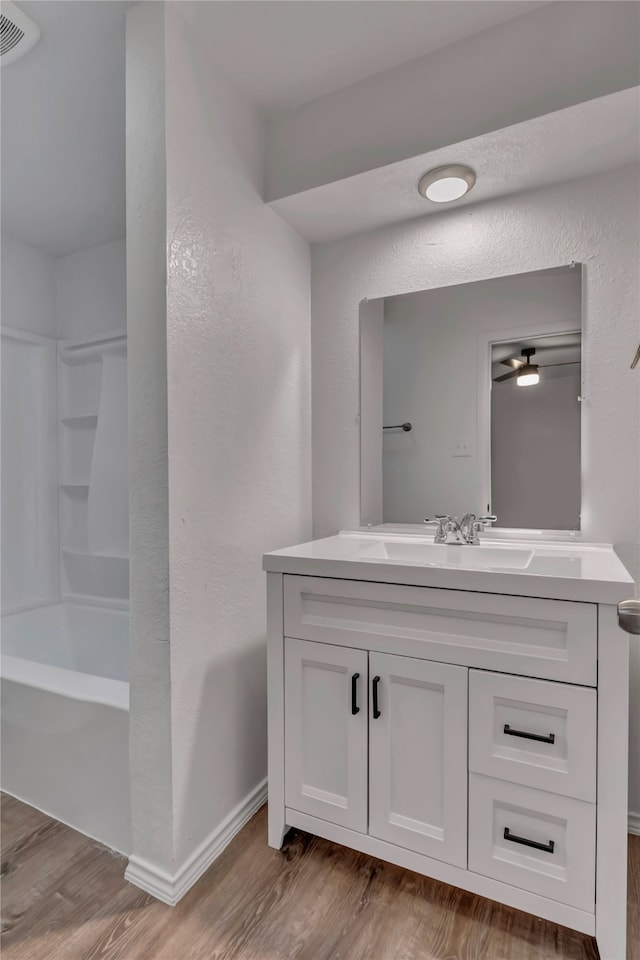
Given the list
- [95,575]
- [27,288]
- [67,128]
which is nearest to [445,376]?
[67,128]

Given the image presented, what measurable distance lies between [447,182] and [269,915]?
2.17 metres

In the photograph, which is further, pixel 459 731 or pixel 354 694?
pixel 354 694

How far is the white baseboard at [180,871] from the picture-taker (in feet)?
4.24

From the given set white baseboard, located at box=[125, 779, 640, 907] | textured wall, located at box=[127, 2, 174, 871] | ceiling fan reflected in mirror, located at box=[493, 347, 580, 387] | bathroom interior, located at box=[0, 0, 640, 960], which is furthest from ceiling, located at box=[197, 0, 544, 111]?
white baseboard, located at box=[125, 779, 640, 907]

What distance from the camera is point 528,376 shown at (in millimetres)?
1707

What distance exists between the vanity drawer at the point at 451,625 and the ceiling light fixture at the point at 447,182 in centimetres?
129

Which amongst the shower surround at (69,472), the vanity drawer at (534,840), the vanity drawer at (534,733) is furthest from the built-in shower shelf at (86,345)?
the vanity drawer at (534,840)

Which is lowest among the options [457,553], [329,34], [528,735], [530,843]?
[530,843]

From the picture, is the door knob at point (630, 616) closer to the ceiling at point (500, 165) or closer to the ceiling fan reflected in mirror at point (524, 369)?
the ceiling fan reflected in mirror at point (524, 369)

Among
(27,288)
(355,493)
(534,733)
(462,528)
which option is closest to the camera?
(534,733)

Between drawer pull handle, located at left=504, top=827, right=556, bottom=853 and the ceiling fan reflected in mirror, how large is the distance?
1326mm

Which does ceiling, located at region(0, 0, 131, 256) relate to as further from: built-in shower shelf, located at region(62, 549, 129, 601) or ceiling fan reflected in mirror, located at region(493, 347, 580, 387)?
built-in shower shelf, located at region(62, 549, 129, 601)

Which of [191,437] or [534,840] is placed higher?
[191,437]

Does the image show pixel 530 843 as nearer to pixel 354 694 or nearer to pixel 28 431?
pixel 354 694
